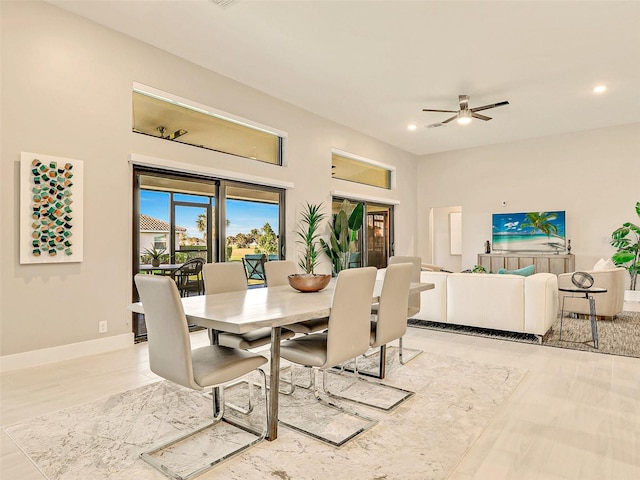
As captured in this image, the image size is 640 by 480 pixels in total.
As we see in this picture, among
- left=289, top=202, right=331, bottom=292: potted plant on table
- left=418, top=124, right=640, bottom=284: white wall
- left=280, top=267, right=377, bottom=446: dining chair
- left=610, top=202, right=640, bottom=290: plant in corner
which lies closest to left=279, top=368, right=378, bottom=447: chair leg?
left=280, top=267, right=377, bottom=446: dining chair

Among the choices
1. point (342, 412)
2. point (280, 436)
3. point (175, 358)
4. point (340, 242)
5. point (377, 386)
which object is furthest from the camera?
point (340, 242)

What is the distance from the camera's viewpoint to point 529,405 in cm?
274

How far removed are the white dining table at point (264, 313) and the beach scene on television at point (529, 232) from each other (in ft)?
22.4

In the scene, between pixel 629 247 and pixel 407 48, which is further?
pixel 629 247

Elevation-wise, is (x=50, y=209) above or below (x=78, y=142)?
below

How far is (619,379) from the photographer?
321 centimetres

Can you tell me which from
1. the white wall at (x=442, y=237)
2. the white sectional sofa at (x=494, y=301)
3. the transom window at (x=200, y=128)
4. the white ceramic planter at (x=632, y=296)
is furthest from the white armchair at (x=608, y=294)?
the white wall at (x=442, y=237)

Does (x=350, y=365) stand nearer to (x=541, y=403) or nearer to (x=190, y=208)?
(x=541, y=403)

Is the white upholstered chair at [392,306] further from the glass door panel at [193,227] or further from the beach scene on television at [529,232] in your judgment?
the beach scene on television at [529,232]

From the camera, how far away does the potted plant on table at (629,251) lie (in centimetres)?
718

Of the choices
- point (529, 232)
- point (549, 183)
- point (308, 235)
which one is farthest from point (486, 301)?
point (549, 183)

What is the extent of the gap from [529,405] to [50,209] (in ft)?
14.2

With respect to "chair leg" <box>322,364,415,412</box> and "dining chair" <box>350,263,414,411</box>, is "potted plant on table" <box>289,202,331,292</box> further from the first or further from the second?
"dining chair" <box>350,263,414,411</box>

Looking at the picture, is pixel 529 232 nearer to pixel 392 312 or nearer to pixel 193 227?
pixel 392 312
